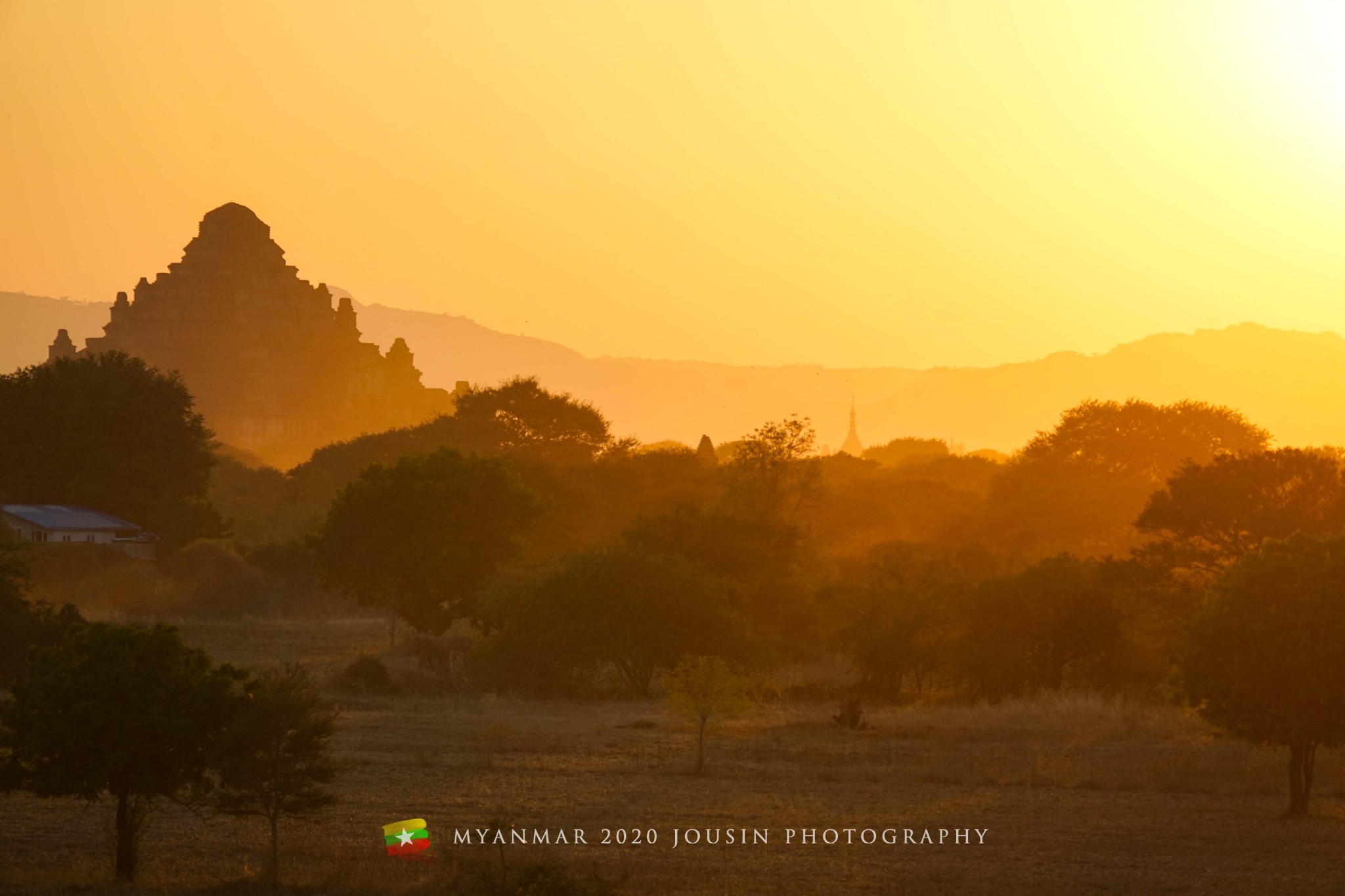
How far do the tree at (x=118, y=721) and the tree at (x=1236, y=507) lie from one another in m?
32.3

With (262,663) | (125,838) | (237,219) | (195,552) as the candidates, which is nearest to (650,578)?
(262,663)

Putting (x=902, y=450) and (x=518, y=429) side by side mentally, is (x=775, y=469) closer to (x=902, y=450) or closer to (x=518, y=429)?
(x=518, y=429)

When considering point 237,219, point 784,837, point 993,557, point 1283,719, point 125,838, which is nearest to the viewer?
point 125,838

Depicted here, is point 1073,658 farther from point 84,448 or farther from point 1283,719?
point 84,448

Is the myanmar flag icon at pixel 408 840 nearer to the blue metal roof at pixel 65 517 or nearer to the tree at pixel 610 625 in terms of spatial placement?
the tree at pixel 610 625

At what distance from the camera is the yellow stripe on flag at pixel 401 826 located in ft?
63.6

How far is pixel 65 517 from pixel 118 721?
49.1 meters

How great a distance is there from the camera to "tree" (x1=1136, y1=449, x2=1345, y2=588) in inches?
1759

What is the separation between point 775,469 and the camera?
6494 centimetres

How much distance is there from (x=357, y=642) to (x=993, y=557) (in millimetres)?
23184

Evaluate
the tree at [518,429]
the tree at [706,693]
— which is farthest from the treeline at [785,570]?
the tree at [518,429]

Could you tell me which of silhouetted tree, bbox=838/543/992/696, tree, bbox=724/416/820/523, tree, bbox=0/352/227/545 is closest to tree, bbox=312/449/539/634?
silhouetted tree, bbox=838/543/992/696

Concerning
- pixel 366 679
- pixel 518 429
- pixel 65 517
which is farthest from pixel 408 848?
pixel 518 429

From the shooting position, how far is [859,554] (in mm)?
65250
